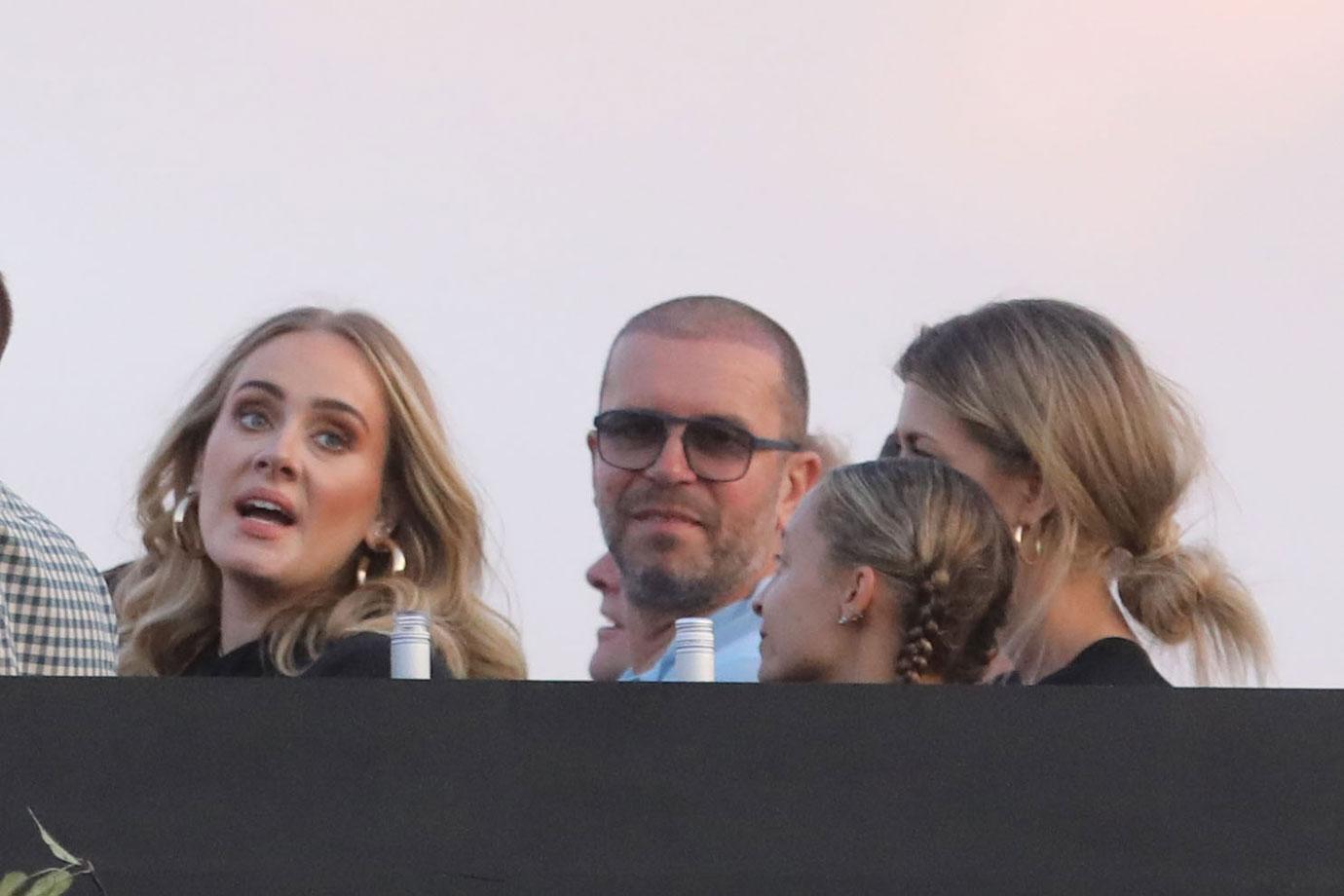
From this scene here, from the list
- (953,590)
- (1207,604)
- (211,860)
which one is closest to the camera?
(211,860)

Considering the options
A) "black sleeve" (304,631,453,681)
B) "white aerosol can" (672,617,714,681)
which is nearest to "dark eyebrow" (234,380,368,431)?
"black sleeve" (304,631,453,681)

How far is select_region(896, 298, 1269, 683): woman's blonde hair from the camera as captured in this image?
10.7 feet

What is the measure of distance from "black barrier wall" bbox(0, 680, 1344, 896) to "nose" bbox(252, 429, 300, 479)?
1.21 metres

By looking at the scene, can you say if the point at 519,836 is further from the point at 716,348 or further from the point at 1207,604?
the point at 716,348

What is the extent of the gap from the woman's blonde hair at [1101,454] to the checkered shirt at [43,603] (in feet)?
3.99

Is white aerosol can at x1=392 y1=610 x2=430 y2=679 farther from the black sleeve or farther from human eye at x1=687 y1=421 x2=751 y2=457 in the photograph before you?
human eye at x1=687 y1=421 x2=751 y2=457

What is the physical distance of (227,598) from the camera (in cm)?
362

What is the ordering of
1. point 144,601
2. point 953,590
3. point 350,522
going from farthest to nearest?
point 144,601 < point 350,522 < point 953,590

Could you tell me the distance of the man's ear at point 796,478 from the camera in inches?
155

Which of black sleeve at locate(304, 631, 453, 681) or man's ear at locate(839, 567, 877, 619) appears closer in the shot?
man's ear at locate(839, 567, 877, 619)

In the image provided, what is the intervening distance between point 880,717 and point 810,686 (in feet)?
0.26

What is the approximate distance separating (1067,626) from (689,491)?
77cm

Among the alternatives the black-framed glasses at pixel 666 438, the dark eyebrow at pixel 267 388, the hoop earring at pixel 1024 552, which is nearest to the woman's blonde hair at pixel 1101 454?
the hoop earring at pixel 1024 552

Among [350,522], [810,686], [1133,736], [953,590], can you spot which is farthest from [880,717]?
[350,522]
